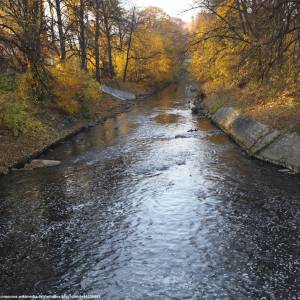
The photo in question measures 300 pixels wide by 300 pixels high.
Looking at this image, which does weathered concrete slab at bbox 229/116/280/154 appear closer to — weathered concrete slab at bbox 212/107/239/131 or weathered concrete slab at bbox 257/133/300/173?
weathered concrete slab at bbox 257/133/300/173

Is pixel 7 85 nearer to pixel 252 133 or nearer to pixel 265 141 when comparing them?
pixel 252 133

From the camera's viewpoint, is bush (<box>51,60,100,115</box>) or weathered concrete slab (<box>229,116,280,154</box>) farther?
bush (<box>51,60,100,115</box>)

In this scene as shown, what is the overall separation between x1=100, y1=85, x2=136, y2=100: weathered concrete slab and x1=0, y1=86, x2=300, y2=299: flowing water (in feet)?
89.9

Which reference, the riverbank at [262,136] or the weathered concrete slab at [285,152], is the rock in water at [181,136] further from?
the weathered concrete slab at [285,152]

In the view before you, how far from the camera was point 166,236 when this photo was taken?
431 inches

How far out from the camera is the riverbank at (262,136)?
16.9m

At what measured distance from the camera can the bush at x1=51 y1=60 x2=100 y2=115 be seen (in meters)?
27.9

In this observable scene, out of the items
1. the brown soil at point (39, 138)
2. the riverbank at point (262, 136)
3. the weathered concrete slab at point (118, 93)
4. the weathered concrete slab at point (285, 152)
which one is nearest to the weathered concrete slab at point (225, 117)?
the riverbank at point (262, 136)

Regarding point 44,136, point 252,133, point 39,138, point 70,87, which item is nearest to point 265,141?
point 252,133

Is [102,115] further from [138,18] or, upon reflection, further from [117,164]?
[138,18]

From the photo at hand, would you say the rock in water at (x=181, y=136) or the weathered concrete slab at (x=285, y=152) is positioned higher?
the weathered concrete slab at (x=285, y=152)

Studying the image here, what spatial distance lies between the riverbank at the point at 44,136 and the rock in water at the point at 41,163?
Result: 19.5 inches

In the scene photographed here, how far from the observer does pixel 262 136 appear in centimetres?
1945

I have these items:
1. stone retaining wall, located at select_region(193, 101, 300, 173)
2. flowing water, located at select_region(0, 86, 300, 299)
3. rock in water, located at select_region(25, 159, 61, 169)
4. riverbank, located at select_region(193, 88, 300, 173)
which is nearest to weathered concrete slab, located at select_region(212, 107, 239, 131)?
riverbank, located at select_region(193, 88, 300, 173)
